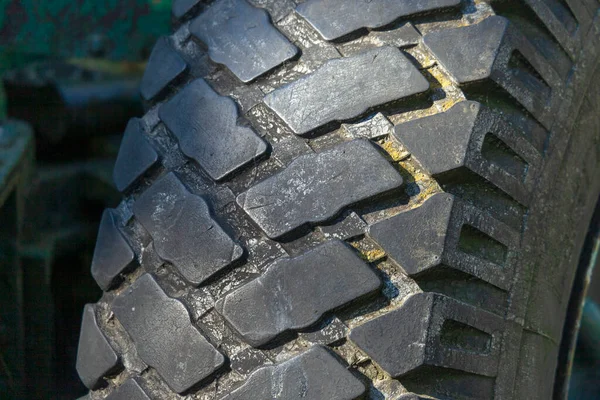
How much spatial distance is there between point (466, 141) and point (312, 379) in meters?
0.29

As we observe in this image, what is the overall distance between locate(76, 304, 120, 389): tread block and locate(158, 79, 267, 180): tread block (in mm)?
227

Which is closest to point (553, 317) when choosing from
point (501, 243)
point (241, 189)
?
point (501, 243)

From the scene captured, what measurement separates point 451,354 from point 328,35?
0.36 m

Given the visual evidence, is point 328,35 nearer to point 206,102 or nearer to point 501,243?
point 206,102

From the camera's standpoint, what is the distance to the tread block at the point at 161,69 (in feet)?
3.07

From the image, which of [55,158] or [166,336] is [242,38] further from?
[55,158]

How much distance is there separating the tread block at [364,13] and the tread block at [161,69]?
0.18 m

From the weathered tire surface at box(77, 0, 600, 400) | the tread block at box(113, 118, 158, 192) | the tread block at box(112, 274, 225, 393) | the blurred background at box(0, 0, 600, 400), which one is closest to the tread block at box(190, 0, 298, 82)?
the weathered tire surface at box(77, 0, 600, 400)

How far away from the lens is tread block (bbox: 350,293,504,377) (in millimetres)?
758

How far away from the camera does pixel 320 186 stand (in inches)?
30.8

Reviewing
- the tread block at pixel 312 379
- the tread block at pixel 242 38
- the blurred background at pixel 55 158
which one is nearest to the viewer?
the tread block at pixel 312 379

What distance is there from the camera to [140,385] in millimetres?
821

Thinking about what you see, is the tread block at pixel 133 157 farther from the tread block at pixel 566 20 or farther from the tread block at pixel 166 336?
the tread block at pixel 566 20

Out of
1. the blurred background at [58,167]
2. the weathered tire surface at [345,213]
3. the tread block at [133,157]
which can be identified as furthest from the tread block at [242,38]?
the blurred background at [58,167]
